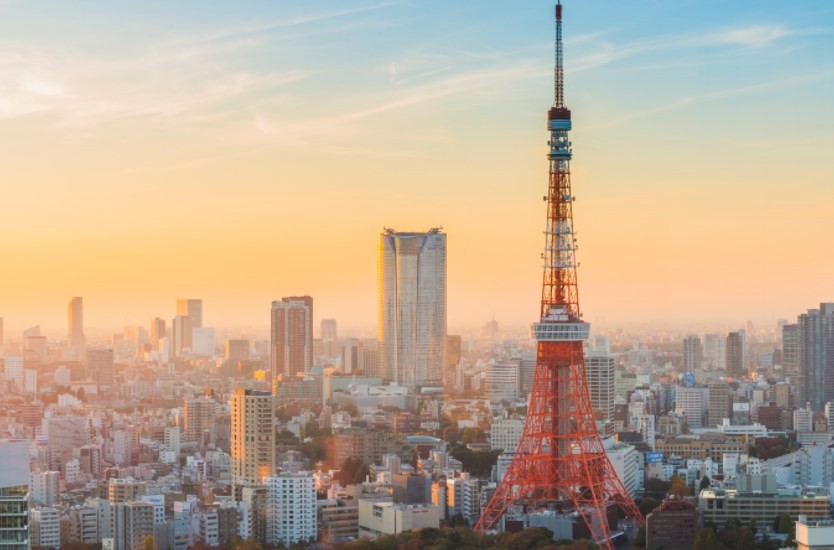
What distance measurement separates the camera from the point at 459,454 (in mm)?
25062

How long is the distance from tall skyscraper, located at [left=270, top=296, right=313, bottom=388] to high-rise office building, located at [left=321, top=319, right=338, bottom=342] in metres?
0.37

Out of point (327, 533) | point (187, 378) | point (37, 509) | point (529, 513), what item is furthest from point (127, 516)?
point (187, 378)

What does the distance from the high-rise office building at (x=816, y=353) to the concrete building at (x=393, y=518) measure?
64.7ft

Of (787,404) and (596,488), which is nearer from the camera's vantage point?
(596,488)

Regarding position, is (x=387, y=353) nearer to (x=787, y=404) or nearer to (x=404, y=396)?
(x=404, y=396)

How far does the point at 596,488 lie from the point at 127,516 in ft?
17.3

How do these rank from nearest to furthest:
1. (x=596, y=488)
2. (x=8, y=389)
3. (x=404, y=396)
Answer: (x=596, y=488), (x=8, y=389), (x=404, y=396)

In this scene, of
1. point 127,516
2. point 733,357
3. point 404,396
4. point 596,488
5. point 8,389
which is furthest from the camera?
point 733,357

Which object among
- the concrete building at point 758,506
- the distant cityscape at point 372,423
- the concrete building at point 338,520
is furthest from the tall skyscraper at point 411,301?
the concrete building at point 758,506

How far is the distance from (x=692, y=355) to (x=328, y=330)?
10110 mm

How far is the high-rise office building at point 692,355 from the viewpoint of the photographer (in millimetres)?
44503

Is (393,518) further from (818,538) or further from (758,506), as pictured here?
(818,538)

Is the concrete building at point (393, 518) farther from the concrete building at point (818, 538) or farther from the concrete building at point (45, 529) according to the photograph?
the concrete building at point (818, 538)

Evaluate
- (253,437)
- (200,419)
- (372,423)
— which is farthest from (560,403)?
(200,419)
